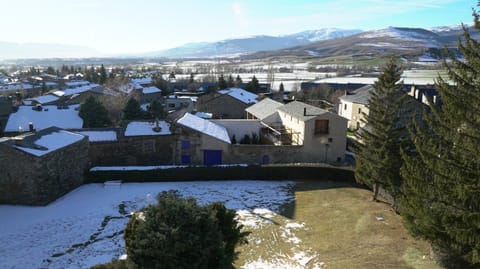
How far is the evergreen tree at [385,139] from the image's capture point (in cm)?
2081

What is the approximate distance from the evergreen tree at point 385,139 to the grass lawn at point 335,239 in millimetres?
1936

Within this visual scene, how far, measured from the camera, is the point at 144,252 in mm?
9617

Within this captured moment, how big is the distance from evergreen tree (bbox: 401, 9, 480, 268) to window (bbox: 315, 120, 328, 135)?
17.8m

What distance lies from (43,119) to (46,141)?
19.9 meters

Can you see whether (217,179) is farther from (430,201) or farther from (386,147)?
(430,201)

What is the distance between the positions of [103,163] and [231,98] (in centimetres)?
2999

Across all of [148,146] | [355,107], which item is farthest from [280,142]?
[355,107]

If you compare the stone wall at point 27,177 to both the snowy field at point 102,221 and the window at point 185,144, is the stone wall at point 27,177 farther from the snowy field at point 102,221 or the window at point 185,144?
the window at point 185,144

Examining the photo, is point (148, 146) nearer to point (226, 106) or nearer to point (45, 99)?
point (226, 106)

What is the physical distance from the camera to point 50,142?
2362cm

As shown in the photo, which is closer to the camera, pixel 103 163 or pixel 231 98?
pixel 103 163

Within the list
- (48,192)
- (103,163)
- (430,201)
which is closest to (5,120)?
(103,163)

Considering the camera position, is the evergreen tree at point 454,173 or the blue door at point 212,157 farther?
the blue door at point 212,157

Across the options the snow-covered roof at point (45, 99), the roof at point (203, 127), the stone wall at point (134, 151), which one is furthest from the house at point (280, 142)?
the snow-covered roof at point (45, 99)
